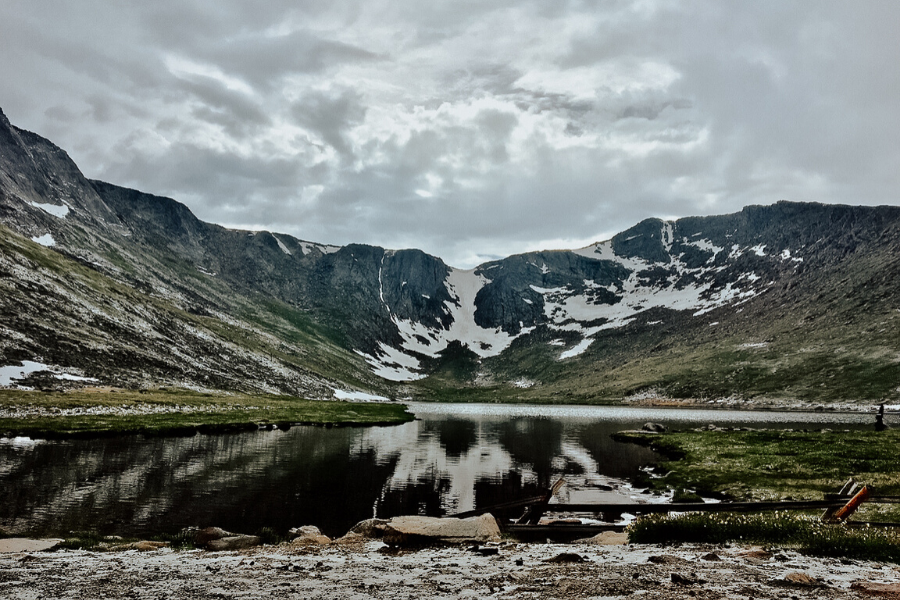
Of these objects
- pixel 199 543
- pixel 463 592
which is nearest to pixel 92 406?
pixel 199 543

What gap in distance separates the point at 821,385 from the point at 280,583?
200561 millimetres

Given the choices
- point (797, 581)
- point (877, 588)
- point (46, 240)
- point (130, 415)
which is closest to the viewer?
point (877, 588)

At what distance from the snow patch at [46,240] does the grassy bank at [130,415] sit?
4144 inches

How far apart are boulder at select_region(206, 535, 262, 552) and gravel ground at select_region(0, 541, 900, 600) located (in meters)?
1.83

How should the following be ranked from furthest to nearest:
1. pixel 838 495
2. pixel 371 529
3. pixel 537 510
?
1. pixel 537 510
2. pixel 371 529
3. pixel 838 495

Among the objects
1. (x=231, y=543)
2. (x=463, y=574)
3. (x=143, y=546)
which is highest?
(x=463, y=574)

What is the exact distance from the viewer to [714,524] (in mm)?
15914

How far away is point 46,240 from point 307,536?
204581mm

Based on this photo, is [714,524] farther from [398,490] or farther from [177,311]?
[177,311]

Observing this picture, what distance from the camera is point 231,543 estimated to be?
1786 centimetres

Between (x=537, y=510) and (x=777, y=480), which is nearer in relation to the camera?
(x=537, y=510)

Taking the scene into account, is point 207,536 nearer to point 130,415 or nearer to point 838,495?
point 838,495

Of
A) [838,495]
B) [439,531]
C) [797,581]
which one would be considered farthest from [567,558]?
[838,495]

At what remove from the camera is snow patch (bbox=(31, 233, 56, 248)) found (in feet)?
556
